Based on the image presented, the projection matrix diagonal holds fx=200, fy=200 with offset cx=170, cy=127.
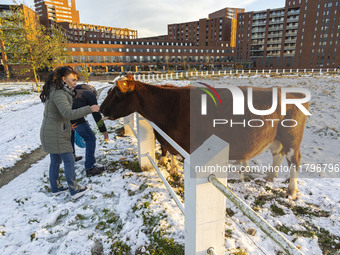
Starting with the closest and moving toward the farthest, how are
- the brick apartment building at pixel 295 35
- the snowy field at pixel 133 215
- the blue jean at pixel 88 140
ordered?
the snowy field at pixel 133 215, the blue jean at pixel 88 140, the brick apartment building at pixel 295 35

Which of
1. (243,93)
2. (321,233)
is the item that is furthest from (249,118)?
(321,233)

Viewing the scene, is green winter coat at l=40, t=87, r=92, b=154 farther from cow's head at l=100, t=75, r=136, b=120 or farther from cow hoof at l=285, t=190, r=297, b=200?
cow hoof at l=285, t=190, r=297, b=200

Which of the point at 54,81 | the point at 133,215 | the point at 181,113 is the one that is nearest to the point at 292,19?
the point at 181,113

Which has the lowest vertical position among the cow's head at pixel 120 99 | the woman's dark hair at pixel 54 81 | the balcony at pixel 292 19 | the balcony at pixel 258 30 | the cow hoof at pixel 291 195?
the cow hoof at pixel 291 195

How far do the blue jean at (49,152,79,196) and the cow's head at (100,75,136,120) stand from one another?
1.05 meters

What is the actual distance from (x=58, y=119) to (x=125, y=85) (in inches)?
49.4

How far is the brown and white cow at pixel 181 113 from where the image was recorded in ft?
11.6

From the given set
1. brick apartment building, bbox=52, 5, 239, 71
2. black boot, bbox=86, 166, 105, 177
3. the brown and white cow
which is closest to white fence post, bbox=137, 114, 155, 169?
the brown and white cow

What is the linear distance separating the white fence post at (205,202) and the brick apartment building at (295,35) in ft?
277

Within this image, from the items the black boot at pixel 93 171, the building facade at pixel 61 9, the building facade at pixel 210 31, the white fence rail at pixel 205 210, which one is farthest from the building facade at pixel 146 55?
the building facade at pixel 61 9

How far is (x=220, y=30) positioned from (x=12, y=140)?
108170 mm

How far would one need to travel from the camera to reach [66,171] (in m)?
3.62

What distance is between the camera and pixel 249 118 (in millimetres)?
3555

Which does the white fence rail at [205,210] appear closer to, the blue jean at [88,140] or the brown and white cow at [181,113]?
the brown and white cow at [181,113]
